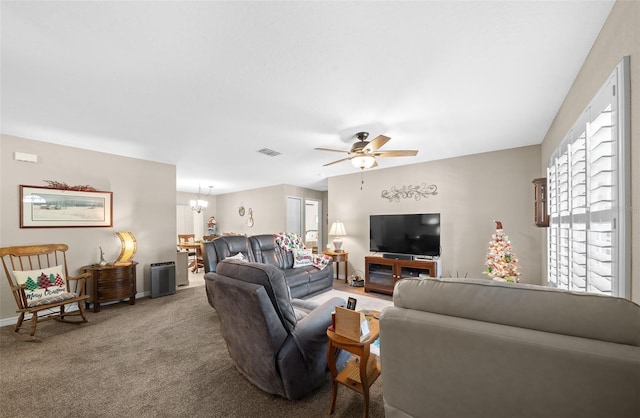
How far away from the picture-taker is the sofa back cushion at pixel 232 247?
12.6ft

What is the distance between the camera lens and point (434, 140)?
137 inches

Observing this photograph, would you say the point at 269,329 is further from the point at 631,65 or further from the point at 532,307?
the point at 631,65

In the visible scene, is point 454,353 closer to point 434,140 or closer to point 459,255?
Answer: point 434,140

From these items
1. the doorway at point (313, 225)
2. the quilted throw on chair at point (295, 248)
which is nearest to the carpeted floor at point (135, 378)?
the quilted throw on chair at point (295, 248)

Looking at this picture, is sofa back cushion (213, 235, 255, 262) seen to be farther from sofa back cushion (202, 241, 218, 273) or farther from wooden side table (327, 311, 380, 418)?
wooden side table (327, 311, 380, 418)

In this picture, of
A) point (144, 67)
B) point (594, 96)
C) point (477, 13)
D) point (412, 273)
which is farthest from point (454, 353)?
point (412, 273)

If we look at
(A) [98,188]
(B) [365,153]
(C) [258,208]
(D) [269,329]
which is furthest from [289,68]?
(C) [258,208]

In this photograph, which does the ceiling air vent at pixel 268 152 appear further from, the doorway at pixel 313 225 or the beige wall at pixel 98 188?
the doorway at pixel 313 225

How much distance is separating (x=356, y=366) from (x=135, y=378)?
6.08 ft

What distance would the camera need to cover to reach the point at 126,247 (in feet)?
12.9

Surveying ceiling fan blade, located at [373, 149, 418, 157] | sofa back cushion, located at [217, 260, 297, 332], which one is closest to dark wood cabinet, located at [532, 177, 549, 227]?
ceiling fan blade, located at [373, 149, 418, 157]

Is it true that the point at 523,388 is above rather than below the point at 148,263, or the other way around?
above

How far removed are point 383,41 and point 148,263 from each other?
5.03 m

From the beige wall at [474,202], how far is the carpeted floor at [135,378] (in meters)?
3.17
